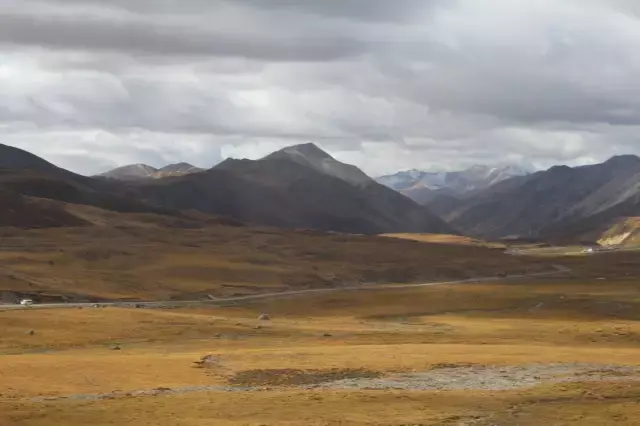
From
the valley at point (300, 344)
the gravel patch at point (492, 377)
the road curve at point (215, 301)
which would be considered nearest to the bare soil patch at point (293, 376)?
the valley at point (300, 344)

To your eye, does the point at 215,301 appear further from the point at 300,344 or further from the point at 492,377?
the point at 492,377

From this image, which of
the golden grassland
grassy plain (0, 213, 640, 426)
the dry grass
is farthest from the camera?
the dry grass

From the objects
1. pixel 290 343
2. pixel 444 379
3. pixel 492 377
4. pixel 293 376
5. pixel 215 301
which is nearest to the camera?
pixel 444 379

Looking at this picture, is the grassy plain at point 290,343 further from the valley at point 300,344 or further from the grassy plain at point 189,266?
the grassy plain at point 189,266

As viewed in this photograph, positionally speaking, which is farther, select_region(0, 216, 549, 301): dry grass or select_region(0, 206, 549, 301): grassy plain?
select_region(0, 216, 549, 301): dry grass

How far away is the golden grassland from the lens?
3416 cm

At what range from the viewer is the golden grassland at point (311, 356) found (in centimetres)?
3416

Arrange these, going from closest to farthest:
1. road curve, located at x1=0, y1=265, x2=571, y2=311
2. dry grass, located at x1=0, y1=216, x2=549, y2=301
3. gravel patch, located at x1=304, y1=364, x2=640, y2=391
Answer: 1. gravel patch, located at x1=304, y1=364, x2=640, y2=391
2. road curve, located at x1=0, y1=265, x2=571, y2=311
3. dry grass, located at x1=0, y1=216, x2=549, y2=301

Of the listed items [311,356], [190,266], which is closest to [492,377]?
[311,356]

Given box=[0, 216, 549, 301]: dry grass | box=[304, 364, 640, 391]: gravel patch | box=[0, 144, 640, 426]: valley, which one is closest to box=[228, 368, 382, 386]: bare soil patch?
box=[0, 144, 640, 426]: valley

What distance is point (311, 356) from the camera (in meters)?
52.8

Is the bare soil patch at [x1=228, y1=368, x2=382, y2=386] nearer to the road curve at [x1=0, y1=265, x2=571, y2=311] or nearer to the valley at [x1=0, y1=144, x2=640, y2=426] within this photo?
the valley at [x1=0, y1=144, x2=640, y2=426]

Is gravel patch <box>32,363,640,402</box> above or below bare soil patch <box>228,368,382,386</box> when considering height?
above

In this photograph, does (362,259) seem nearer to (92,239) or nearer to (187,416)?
(92,239)
